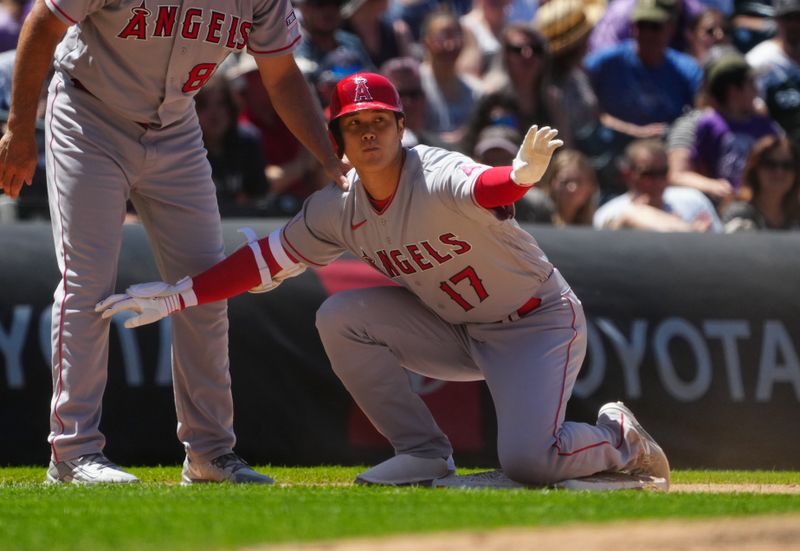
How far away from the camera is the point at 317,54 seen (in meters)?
9.02

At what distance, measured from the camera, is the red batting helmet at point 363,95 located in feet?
15.6

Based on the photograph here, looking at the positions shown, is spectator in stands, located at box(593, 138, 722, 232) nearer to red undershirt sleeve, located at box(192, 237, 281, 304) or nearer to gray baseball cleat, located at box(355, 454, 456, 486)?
gray baseball cleat, located at box(355, 454, 456, 486)

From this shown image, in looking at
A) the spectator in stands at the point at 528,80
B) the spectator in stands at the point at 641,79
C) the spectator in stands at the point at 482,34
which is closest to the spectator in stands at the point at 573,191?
the spectator in stands at the point at 528,80

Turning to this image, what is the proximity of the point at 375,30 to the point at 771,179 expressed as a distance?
3213mm

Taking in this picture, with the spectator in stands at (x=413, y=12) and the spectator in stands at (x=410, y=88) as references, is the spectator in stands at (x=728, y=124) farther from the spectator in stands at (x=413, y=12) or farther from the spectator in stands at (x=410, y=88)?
the spectator in stands at (x=413, y=12)

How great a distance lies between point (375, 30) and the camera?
10.0 meters

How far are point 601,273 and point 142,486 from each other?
3.06m

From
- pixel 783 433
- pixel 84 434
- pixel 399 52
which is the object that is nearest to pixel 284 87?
pixel 84 434

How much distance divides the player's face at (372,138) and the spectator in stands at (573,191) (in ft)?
11.9

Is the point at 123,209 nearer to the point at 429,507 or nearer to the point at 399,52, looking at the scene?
the point at 429,507

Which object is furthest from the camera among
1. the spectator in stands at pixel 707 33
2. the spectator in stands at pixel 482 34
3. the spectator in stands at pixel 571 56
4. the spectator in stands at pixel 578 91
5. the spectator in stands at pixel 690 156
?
the spectator in stands at pixel 707 33

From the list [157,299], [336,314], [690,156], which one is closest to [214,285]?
[157,299]

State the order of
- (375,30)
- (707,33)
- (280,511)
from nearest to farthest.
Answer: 1. (280,511)
2. (375,30)
3. (707,33)

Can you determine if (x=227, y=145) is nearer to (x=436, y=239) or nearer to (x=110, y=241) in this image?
(x=110, y=241)
